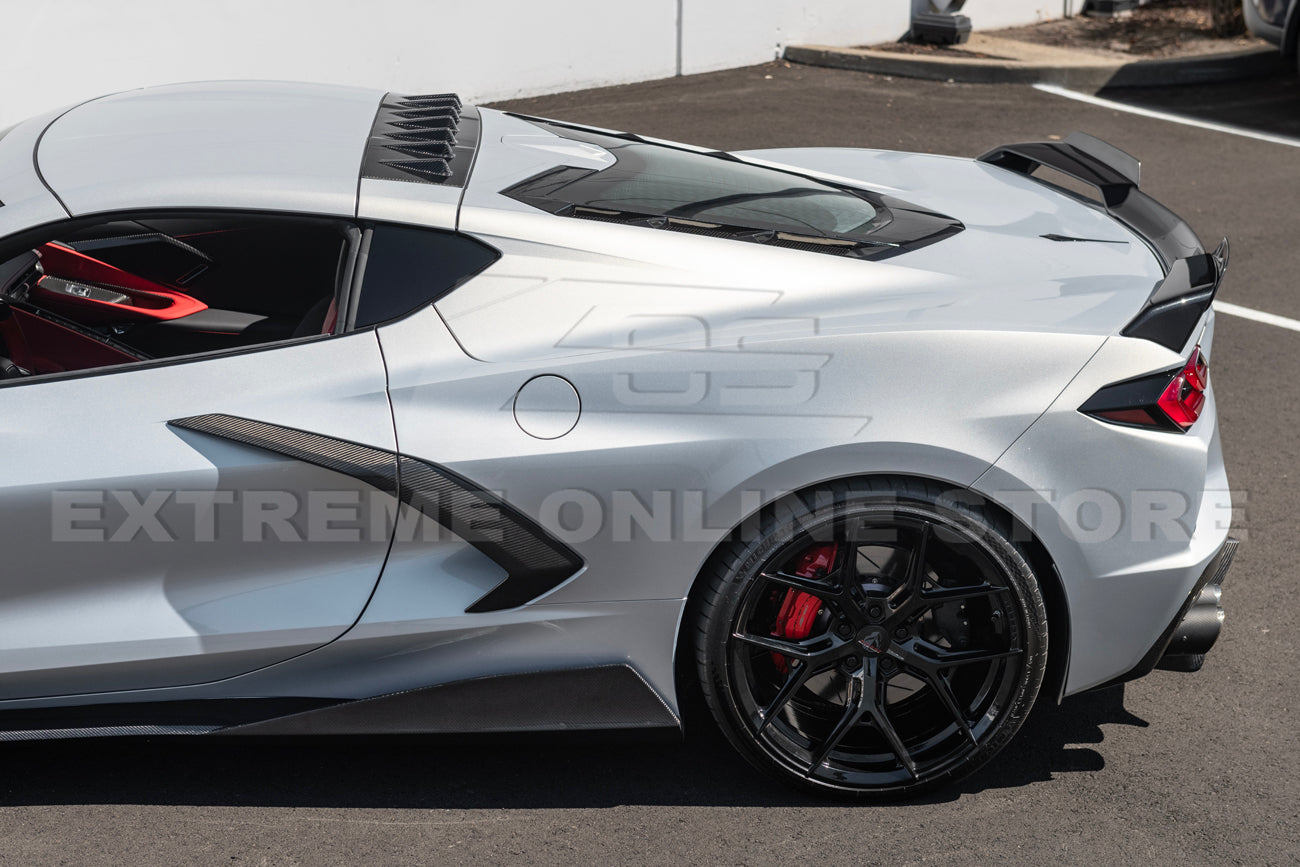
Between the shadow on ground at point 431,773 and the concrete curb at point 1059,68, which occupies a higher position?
the concrete curb at point 1059,68

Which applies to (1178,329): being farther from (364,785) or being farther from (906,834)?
(364,785)

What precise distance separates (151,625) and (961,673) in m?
1.72

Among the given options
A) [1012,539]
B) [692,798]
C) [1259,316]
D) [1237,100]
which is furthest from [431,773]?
[1237,100]

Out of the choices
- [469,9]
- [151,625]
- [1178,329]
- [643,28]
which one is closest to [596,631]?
[151,625]

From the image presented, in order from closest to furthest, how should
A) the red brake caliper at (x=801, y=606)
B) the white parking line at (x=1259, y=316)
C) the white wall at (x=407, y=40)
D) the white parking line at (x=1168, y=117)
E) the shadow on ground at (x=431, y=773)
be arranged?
the red brake caliper at (x=801, y=606), the shadow on ground at (x=431, y=773), the white parking line at (x=1259, y=316), the white wall at (x=407, y=40), the white parking line at (x=1168, y=117)

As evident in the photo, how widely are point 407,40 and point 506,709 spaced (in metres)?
6.80

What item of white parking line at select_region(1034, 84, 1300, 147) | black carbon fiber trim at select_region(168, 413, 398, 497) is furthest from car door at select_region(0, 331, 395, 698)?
white parking line at select_region(1034, 84, 1300, 147)

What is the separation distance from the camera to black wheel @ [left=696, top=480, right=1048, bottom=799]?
103 inches

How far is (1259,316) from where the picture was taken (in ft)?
18.1

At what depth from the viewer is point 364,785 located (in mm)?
2918

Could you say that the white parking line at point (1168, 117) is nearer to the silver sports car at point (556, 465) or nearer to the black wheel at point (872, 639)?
the silver sports car at point (556, 465)

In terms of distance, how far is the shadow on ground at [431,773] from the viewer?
2.86 metres

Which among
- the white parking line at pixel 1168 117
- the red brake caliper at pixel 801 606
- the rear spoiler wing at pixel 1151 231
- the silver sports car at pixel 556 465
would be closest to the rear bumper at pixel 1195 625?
the silver sports car at pixel 556 465

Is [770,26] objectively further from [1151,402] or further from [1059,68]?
[1151,402]
